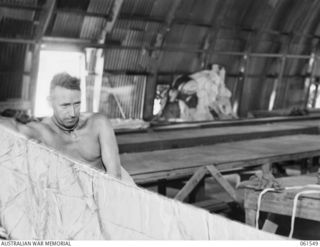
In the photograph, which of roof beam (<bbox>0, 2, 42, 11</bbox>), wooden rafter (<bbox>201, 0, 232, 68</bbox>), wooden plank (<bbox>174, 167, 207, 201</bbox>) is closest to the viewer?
wooden plank (<bbox>174, 167, 207, 201</bbox>)

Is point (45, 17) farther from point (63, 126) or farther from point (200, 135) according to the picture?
point (63, 126)

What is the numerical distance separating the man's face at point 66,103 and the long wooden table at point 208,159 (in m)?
1.40

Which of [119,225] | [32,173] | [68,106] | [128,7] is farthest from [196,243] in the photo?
[128,7]

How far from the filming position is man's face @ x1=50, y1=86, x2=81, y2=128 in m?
4.34

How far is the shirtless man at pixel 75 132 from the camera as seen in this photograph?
439 centimetres

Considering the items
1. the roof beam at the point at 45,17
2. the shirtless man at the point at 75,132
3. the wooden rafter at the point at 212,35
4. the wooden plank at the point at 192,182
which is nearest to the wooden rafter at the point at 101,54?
the roof beam at the point at 45,17

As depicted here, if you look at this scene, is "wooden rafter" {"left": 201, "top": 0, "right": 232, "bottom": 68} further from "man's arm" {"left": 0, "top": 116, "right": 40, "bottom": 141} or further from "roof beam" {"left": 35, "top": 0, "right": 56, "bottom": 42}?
"man's arm" {"left": 0, "top": 116, "right": 40, "bottom": 141}

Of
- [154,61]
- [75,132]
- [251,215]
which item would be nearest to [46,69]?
[154,61]

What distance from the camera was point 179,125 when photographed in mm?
10117

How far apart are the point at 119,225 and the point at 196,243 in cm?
70

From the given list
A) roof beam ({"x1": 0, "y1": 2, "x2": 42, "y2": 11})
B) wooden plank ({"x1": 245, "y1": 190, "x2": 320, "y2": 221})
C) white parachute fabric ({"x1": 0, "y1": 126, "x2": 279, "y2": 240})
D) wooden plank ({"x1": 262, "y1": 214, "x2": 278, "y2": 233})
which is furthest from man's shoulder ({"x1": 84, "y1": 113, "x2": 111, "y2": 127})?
roof beam ({"x1": 0, "y1": 2, "x2": 42, "y2": 11})

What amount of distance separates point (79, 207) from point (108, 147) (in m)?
1.30

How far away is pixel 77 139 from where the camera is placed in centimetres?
459

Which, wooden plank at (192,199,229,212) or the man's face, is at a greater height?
the man's face
